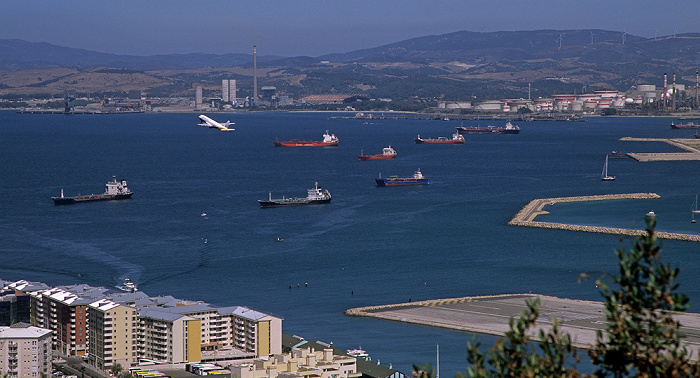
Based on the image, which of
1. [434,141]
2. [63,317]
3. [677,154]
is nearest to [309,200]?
[63,317]

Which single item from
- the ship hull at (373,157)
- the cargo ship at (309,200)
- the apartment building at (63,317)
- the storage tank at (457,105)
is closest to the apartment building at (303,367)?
the apartment building at (63,317)

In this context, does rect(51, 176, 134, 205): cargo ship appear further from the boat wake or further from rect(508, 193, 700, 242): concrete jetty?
rect(508, 193, 700, 242): concrete jetty

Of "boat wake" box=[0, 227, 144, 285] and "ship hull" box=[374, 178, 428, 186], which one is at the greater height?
"ship hull" box=[374, 178, 428, 186]

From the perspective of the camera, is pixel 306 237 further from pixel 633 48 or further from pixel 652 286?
pixel 633 48

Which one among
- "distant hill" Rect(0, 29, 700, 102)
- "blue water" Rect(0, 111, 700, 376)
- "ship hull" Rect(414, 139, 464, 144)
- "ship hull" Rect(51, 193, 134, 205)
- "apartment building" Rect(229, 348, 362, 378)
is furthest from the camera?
"distant hill" Rect(0, 29, 700, 102)

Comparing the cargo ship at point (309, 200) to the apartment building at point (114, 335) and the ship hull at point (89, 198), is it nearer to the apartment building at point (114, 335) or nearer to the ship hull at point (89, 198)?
the ship hull at point (89, 198)

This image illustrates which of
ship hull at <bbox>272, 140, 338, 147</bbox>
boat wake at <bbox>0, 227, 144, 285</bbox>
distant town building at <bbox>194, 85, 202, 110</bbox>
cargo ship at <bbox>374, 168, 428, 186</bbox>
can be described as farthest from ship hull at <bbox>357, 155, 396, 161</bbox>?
distant town building at <bbox>194, 85, 202, 110</bbox>

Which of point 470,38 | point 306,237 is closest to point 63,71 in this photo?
point 470,38
